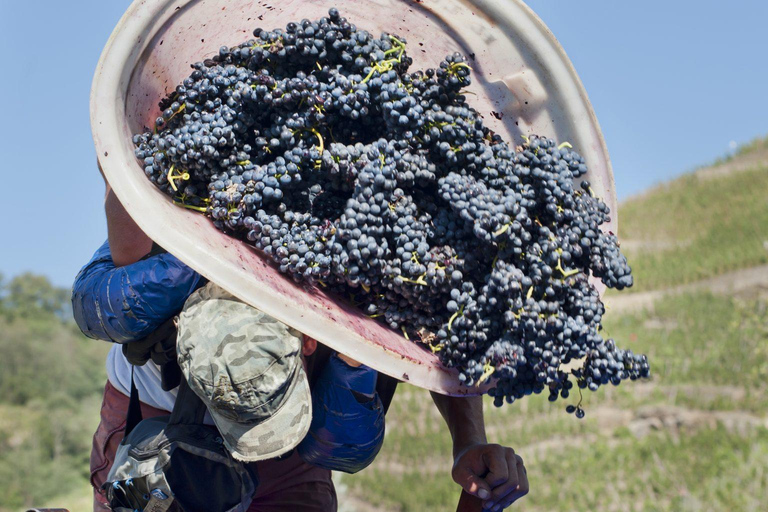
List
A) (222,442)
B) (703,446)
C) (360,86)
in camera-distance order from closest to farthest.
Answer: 1. (360,86)
2. (222,442)
3. (703,446)

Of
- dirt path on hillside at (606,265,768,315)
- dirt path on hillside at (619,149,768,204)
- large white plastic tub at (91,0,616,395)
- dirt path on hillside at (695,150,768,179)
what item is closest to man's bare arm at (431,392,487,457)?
large white plastic tub at (91,0,616,395)

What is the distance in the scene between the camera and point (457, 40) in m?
1.44

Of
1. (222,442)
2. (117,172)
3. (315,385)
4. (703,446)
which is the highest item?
(117,172)

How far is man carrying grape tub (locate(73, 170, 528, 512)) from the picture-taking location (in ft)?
4.01

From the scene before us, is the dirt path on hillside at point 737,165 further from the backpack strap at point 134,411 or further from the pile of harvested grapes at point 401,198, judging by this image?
the backpack strap at point 134,411

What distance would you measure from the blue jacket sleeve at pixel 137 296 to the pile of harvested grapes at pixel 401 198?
0.14m

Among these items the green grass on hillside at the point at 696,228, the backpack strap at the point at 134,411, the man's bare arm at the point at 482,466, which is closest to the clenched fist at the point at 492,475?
the man's bare arm at the point at 482,466

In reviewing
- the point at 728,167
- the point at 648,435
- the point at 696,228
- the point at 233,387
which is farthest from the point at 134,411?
the point at 728,167

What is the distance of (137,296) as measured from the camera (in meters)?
1.32

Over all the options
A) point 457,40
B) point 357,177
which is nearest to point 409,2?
point 457,40

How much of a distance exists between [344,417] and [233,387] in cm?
28

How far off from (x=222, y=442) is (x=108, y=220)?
0.49 metres

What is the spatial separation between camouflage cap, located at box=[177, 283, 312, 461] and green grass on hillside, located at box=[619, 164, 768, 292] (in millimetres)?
8941

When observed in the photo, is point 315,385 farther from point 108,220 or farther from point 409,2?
point 409,2
